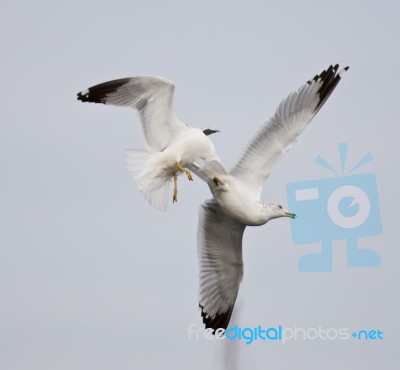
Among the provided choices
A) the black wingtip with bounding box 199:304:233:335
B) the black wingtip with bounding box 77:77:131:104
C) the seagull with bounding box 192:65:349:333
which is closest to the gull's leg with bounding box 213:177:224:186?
the seagull with bounding box 192:65:349:333

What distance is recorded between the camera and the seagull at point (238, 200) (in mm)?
11773

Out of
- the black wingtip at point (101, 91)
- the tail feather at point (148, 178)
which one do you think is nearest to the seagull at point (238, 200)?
the tail feather at point (148, 178)

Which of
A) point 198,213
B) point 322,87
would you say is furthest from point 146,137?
point 322,87

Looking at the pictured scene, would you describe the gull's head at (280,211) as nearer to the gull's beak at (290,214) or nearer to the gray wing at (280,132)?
the gull's beak at (290,214)

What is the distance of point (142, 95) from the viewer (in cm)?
1159

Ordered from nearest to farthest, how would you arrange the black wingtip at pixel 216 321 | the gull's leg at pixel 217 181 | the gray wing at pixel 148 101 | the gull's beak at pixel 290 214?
the gray wing at pixel 148 101
the gull's leg at pixel 217 181
the gull's beak at pixel 290 214
the black wingtip at pixel 216 321

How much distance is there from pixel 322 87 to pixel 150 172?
2.47 metres

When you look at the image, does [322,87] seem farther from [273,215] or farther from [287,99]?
[273,215]

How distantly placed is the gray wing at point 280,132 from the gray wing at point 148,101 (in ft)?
3.15

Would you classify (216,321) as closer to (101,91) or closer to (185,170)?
(185,170)

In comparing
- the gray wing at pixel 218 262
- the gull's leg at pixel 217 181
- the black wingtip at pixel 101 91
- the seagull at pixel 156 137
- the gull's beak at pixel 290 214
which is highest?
the black wingtip at pixel 101 91

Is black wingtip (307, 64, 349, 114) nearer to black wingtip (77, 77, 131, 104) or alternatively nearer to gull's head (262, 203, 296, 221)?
gull's head (262, 203, 296, 221)

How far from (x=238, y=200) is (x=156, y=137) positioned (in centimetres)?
106

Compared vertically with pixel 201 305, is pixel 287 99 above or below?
above
